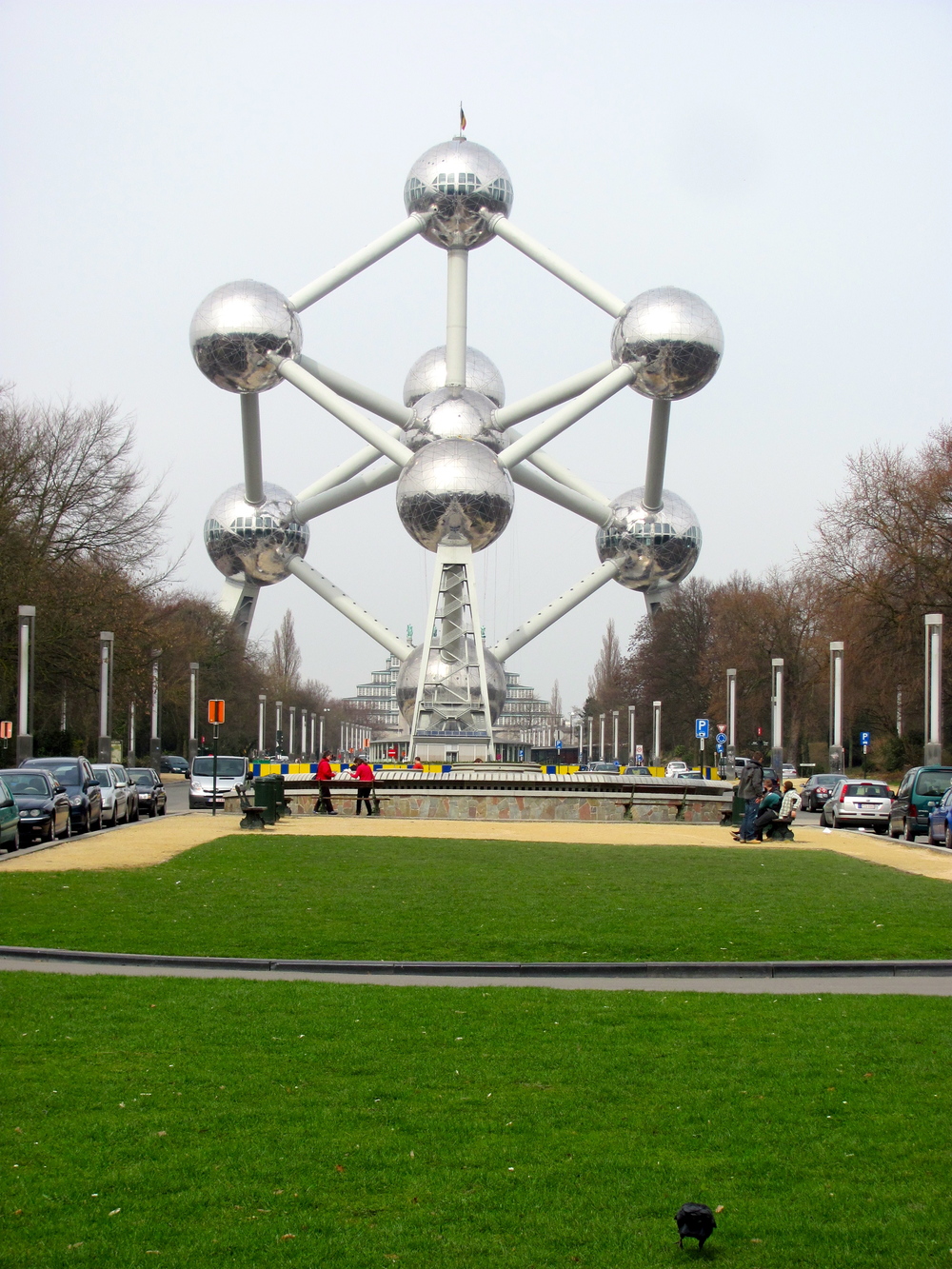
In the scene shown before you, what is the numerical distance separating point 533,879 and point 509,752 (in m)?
62.1

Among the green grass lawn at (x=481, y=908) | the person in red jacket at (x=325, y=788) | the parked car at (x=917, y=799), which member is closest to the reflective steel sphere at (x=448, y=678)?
the person in red jacket at (x=325, y=788)

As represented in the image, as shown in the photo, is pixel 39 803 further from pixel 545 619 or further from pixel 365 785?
pixel 545 619

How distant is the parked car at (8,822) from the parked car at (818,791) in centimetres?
2445

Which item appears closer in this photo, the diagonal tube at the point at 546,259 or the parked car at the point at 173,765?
the diagonal tube at the point at 546,259

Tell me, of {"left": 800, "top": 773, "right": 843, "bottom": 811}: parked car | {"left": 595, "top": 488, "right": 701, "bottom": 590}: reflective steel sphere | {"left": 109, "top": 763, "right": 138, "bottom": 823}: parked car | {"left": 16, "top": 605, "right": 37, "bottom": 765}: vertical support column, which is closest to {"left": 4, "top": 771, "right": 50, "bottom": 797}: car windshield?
{"left": 109, "top": 763, "right": 138, "bottom": 823}: parked car

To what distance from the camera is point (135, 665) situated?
150ft

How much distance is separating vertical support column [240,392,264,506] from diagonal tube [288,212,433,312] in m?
3.89

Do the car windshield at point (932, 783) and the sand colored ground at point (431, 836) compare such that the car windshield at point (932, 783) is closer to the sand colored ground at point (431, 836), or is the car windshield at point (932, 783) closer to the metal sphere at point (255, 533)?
the sand colored ground at point (431, 836)

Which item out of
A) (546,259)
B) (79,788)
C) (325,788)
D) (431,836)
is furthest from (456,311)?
(431,836)

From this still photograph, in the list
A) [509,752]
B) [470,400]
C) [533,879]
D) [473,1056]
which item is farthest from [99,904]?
[509,752]

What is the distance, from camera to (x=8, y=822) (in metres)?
20.3

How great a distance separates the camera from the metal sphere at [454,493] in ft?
164

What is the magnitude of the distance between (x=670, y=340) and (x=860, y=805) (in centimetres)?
2380

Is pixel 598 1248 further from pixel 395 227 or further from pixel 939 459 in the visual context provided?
pixel 395 227
